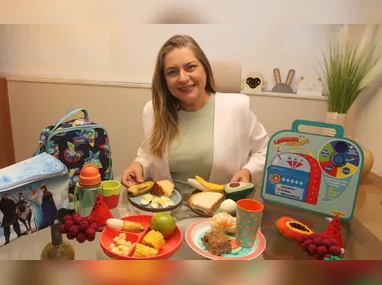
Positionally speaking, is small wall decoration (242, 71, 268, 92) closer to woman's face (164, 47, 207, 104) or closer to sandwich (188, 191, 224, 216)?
woman's face (164, 47, 207, 104)

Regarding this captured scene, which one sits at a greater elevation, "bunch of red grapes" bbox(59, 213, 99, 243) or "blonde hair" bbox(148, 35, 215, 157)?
"blonde hair" bbox(148, 35, 215, 157)

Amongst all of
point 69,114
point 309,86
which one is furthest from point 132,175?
point 309,86

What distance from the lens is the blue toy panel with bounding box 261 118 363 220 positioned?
1.72ft

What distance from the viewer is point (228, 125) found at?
0.85 m

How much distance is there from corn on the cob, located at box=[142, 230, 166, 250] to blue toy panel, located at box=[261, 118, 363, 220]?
9.2 inches

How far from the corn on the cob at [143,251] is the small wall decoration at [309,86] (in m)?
0.37

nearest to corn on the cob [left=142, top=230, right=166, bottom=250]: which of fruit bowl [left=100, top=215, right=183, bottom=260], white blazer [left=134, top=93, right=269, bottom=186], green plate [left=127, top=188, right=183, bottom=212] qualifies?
fruit bowl [left=100, top=215, right=183, bottom=260]

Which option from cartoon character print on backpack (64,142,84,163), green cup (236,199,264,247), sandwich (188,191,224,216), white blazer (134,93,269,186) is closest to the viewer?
green cup (236,199,264,247)

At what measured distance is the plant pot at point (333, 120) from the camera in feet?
1.71

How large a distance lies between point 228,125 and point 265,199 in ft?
0.99

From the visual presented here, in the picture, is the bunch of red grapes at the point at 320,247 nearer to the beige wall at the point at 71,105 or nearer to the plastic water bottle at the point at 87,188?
the beige wall at the point at 71,105

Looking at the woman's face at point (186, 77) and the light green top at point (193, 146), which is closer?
the woman's face at point (186, 77)

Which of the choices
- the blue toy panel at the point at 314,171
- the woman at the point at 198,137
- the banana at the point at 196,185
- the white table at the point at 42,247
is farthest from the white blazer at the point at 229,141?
the white table at the point at 42,247

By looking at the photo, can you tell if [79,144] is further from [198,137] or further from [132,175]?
[198,137]
